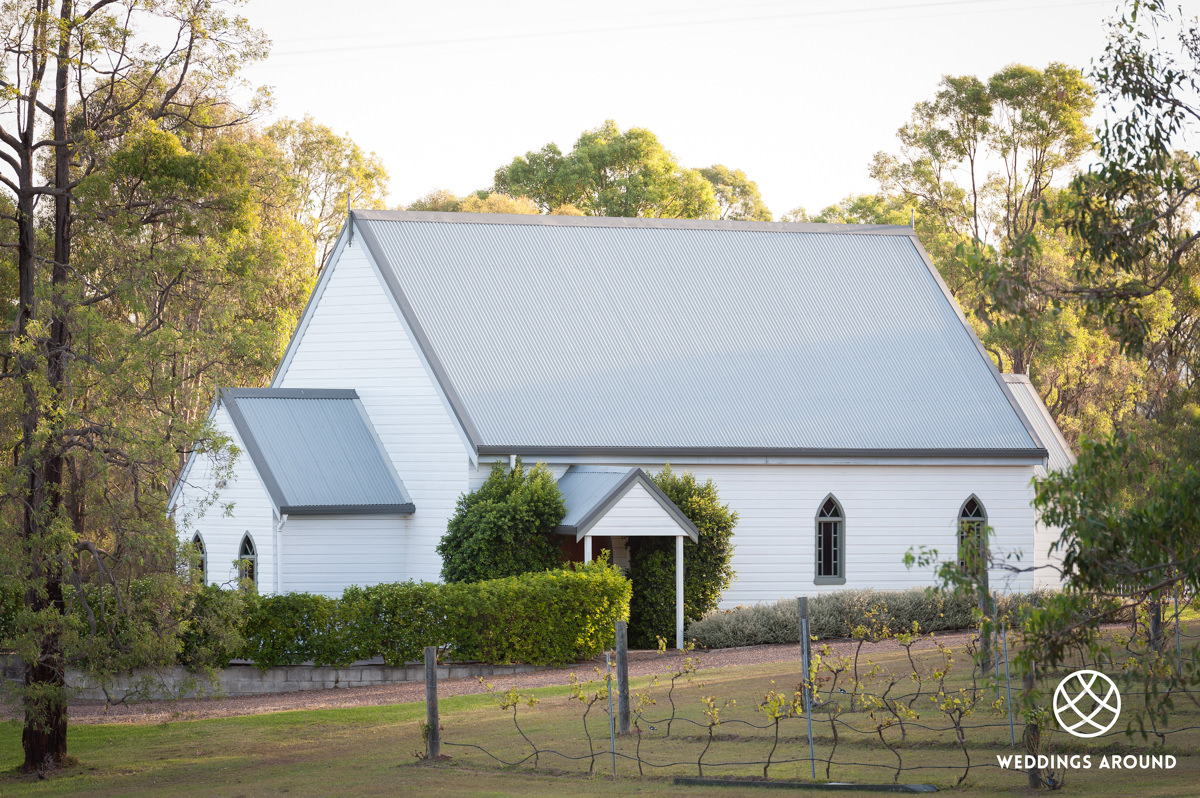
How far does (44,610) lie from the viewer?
1680 cm

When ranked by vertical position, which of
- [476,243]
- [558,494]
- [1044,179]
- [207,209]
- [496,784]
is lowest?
[496,784]

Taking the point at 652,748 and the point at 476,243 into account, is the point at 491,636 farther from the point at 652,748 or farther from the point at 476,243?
the point at 476,243

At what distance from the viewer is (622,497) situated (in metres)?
27.2

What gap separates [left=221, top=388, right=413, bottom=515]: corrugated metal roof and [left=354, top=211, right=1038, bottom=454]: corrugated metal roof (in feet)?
8.59

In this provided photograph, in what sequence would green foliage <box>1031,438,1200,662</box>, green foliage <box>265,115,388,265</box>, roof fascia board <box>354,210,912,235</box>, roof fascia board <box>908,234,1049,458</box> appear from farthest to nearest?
green foliage <box>265,115,388,265</box> < roof fascia board <box>354,210,912,235</box> < roof fascia board <box>908,234,1049,458</box> < green foliage <box>1031,438,1200,662</box>

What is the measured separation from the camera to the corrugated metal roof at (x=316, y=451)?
2878 cm

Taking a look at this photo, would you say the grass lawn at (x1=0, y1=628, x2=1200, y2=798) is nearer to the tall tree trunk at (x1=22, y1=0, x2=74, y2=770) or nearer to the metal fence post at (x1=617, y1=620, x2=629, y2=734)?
the metal fence post at (x1=617, y1=620, x2=629, y2=734)

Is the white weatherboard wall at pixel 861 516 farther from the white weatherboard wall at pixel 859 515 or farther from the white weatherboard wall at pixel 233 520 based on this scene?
the white weatherboard wall at pixel 233 520

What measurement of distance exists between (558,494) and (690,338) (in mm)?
6883

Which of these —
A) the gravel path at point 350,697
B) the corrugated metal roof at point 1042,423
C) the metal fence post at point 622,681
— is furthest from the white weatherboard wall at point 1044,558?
the metal fence post at point 622,681

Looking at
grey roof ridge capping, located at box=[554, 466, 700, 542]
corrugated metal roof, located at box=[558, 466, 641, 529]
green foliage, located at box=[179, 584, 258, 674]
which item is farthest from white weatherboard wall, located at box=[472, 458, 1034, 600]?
green foliage, located at box=[179, 584, 258, 674]

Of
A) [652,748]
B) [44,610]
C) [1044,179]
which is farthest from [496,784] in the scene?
[1044,179]

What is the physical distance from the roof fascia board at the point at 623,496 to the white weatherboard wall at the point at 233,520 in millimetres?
6632

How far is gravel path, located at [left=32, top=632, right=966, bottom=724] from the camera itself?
22.3 meters
